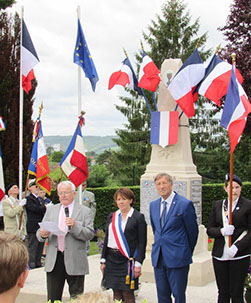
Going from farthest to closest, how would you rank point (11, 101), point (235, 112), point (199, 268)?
point (11, 101)
point (199, 268)
point (235, 112)

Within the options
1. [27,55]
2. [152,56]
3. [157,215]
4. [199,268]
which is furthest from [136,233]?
[152,56]

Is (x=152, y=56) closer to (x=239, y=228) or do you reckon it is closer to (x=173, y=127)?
(x=173, y=127)

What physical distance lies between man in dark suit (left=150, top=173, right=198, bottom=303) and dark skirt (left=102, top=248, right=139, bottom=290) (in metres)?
0.36

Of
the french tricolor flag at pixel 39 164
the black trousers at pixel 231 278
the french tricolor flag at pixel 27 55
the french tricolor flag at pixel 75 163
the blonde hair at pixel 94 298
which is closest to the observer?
the blonde hair at pixel 94 298

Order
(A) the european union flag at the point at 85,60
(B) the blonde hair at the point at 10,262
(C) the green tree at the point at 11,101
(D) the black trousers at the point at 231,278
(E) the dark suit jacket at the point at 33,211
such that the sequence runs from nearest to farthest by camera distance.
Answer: (B) the blonde hair at the point at 10,262, (D) the black trousers at the point at 231,278, (A) the european union flag at the point at 85,60, (E) the dark suit jacket at the point at 33,211, (C) the green tree at the point at 11,101

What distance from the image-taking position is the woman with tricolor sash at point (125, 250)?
5.33 m

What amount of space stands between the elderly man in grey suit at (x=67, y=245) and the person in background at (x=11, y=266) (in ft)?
10.4

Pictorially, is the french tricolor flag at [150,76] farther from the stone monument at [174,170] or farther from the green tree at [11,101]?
the green tree at [11,101]

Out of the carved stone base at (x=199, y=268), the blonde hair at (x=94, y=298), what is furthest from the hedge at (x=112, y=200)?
the blonde hair at (x=94, y=298)

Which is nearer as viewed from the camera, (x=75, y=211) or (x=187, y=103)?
(x=75, y=211)

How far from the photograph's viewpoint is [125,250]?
5.35 metres

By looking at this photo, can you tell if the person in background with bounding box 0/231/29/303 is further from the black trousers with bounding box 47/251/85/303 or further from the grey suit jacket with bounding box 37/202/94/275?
the black trousers with bounding box 47/251/85/303

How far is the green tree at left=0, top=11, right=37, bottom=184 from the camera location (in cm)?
1460

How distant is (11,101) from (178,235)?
10738 mm
